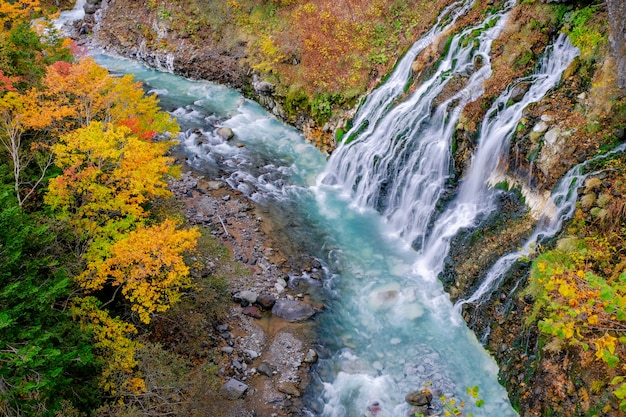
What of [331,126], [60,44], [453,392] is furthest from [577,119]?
[60,44]

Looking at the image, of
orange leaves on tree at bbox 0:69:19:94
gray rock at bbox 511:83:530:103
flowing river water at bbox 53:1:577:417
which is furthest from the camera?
gray rock at bbox 511:83:530:103

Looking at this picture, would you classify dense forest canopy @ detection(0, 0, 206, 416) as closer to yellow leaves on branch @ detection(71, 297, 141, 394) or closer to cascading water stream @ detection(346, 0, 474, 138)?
yellow leaves on branch @ detection(71, 297, 141, 394)

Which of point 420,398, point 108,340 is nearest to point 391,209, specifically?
point 420,398

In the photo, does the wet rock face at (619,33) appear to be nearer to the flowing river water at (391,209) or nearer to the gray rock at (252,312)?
the flowing river water at (391,209)

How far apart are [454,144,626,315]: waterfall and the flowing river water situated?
1.42m

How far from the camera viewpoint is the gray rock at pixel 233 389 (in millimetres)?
10750

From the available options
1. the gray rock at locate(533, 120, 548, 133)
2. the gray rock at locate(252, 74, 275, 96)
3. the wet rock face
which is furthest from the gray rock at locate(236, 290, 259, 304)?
the gray rock at locate(252, 74, 275, 96)

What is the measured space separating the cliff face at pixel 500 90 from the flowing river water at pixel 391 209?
57 centimetres

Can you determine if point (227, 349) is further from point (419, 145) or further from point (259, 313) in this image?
point (419, 145)

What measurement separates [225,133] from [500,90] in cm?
1337

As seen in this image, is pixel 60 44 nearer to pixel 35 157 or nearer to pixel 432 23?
pixel 35 157

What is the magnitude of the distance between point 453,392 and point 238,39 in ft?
78.3

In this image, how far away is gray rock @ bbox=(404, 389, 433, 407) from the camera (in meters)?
10.7

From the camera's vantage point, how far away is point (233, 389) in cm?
1088
